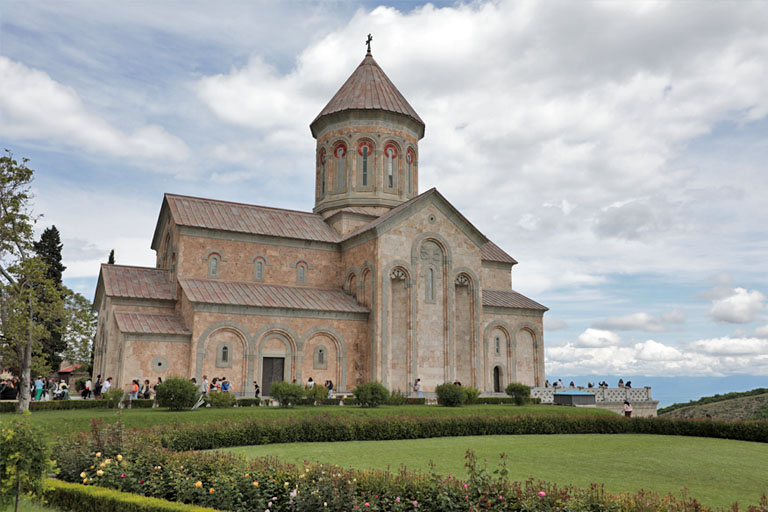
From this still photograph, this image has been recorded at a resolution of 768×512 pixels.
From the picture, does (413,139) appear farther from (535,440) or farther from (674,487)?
(674,487)

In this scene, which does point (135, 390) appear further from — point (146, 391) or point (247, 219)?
point (247, 219)

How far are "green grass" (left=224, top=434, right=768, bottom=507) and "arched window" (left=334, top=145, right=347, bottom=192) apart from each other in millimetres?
22920

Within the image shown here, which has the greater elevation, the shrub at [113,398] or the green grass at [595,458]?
the shrub at [113,398]

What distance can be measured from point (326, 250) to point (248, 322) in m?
7.70

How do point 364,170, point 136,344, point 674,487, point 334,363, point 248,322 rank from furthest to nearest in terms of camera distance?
point 364,170 < point 334,363 < point 248,322 < point 136,344 < point 674,487

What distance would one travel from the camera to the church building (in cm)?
2930

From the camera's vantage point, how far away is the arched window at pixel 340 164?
126 feet

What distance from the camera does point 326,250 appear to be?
117 feet

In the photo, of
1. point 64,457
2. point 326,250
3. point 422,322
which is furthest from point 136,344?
point 64,457

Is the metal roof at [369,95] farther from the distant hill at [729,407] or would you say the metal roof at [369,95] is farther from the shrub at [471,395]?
the distant hill at [729,407]

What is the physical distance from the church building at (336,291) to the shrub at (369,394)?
253 inches

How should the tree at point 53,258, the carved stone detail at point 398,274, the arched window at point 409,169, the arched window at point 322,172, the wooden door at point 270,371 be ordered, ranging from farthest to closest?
the tree at point 53,258, the arched window at point 322,172, the arched window at point 409,169, the carved stone detail at point 398,274, the wooden door at point 270,371

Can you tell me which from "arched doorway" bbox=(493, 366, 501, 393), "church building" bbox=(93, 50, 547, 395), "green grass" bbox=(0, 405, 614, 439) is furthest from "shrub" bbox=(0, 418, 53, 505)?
"arched doorway" bbox=(493, 366, 501, 393)

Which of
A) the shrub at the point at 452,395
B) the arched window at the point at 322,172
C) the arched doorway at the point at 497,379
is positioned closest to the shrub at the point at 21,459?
the shrub at the point at 452,395
